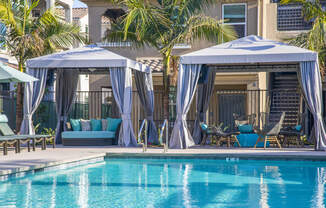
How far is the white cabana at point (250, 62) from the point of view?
42.6ft

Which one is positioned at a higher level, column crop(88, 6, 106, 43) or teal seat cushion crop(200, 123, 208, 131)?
column crop(88, 6, 106, 43)

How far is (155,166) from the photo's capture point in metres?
Answer: 11.2

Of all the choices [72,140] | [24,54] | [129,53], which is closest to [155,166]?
[72,140]

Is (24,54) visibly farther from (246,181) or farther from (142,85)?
(246,181)

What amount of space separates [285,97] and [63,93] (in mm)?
9201

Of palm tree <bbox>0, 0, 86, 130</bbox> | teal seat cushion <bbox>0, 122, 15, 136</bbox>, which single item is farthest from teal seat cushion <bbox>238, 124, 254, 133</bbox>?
teal seat cushion <bbox>0, 122, 15, 136</bbox>

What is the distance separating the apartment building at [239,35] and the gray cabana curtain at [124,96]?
401 cm

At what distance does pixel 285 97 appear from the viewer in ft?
66.4

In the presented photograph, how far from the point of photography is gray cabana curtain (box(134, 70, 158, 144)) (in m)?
15.9

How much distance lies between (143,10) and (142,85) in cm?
288

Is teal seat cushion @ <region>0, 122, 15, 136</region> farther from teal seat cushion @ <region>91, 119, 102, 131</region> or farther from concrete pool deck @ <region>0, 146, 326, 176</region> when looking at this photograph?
teal seat cushion @ <region>91, 119, 102, 131</region>

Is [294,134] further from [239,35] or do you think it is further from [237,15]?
[237,15]

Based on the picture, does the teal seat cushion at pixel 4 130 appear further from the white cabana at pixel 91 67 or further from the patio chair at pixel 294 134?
the patio chair at pixel 294 134

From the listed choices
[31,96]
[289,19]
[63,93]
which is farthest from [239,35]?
[31,96]
